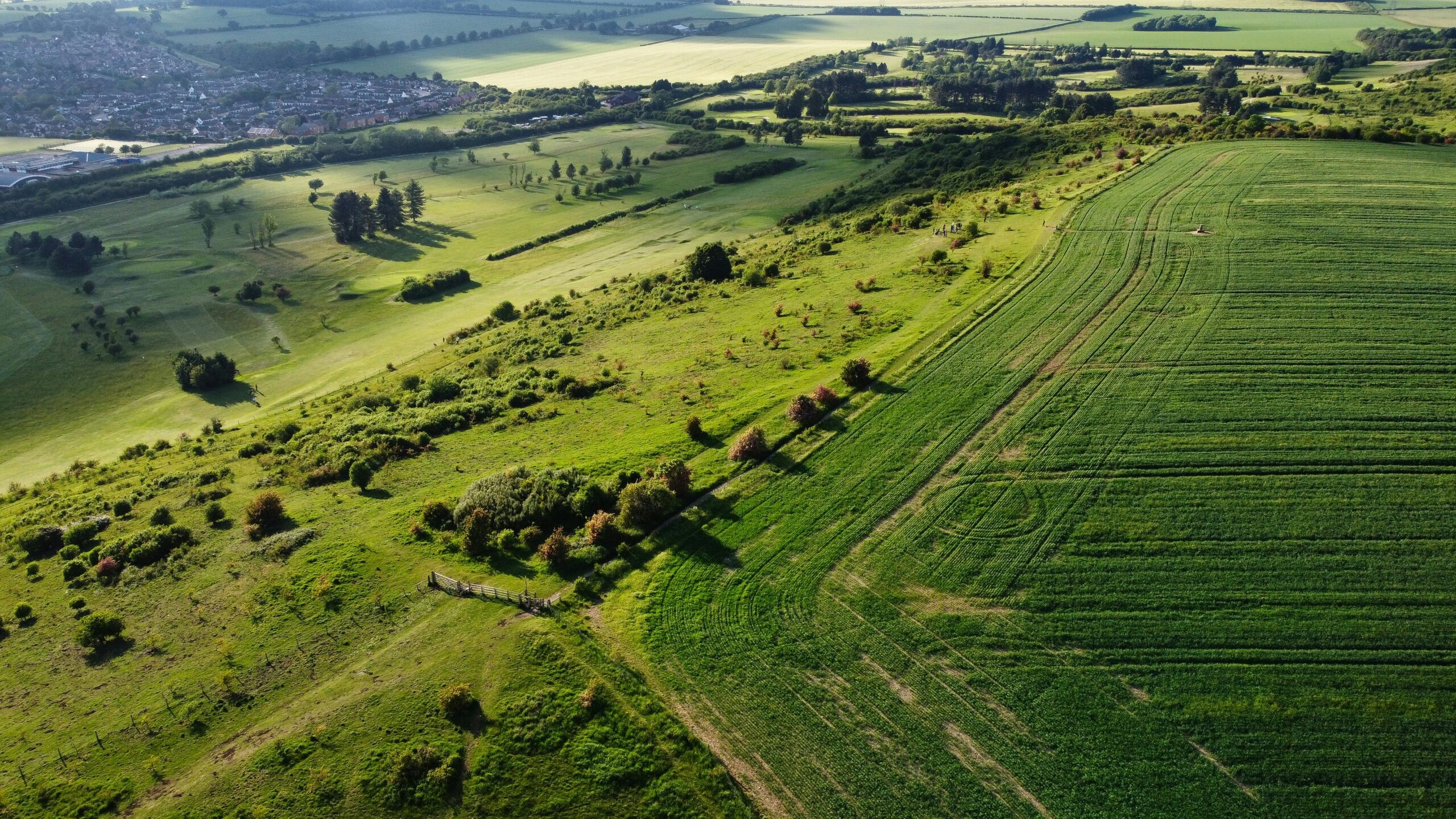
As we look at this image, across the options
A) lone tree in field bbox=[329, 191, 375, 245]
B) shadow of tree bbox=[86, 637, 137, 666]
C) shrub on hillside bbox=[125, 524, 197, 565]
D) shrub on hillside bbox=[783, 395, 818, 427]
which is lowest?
shadow of tree bbox=[86, 637, 137, 666]

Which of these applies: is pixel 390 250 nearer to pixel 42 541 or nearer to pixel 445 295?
pixel 445 295

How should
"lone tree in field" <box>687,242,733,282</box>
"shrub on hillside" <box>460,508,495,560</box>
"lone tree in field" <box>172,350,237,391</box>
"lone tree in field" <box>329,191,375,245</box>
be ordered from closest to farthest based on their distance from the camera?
"shrub on hillside" <box>460,508,495,560</box>, "lone tree in field" <box>172,350,237,391</box>, "lone tree in field" <box>687,242,733,282</box>, "lone tree in field" <box>329,191,375,245</box>

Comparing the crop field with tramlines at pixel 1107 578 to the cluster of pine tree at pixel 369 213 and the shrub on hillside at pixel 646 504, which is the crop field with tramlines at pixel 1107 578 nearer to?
the shrub on hillside at pixel 646 504

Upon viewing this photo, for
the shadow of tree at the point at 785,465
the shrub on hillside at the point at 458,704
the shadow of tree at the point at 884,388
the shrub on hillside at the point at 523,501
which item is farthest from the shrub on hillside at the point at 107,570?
the shadow of tree at the point at 884,388

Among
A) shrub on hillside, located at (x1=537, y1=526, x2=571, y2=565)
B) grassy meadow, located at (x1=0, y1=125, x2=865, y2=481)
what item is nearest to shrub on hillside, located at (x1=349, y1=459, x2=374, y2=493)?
shrub on hillside, located at (x1=537, y1=526, x2=571, y2=565)

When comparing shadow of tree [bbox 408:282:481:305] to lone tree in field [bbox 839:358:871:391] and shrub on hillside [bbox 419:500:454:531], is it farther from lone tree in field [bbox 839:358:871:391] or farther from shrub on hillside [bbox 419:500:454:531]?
lone tree in field [bbox 839:358:871:391]

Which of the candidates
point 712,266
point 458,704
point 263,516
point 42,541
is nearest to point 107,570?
point 263,516

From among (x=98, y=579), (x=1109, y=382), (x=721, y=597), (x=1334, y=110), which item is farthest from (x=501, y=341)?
(x=1334, y=110)

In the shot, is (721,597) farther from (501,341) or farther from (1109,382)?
(501,341)
